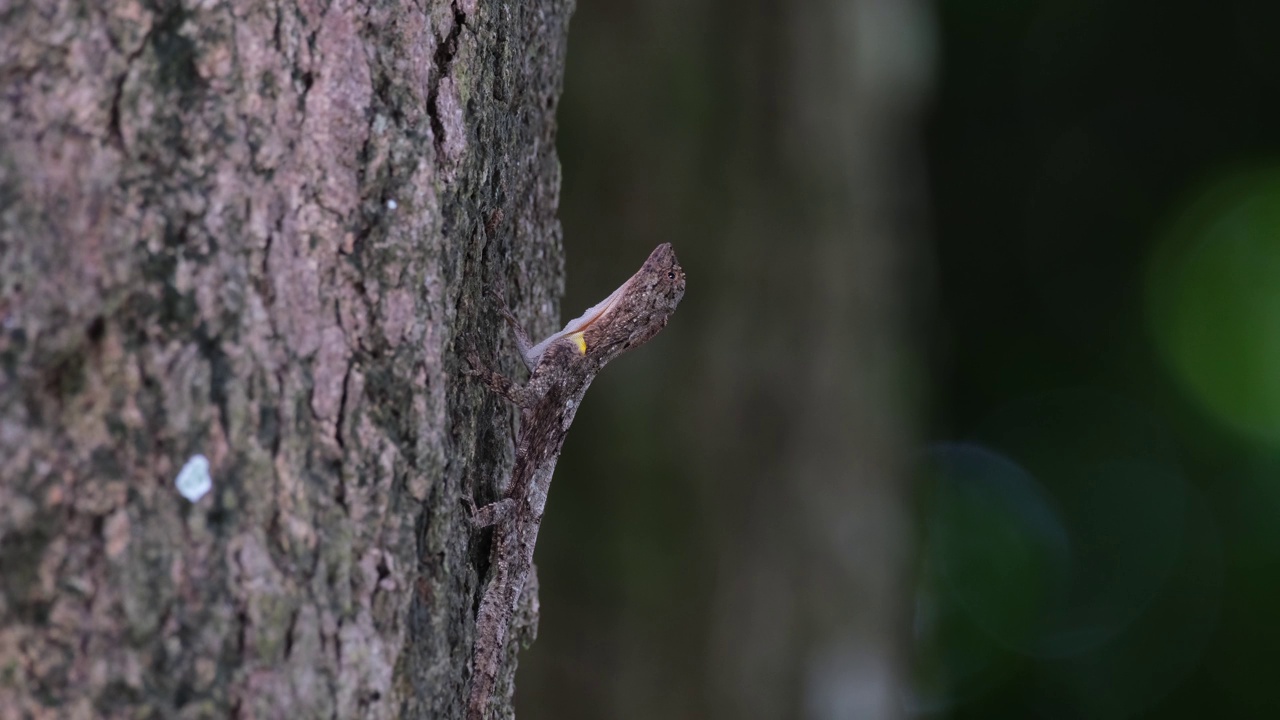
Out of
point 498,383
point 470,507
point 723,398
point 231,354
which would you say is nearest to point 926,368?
point 723,398

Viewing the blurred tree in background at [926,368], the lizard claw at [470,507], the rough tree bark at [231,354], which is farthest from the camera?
the blurred tree in background at [926,368]

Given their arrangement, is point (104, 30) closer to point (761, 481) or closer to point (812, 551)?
point (761, 481)

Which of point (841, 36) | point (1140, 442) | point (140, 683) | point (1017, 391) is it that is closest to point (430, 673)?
point (140, 683)

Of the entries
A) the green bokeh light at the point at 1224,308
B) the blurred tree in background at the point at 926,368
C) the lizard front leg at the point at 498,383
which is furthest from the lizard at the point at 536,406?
the green bokeh light at the point at 1224,308

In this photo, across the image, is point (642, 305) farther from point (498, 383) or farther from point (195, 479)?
point (195, 479)

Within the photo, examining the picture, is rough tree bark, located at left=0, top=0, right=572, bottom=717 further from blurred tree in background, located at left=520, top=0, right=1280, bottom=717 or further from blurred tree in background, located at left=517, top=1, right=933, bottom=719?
blurred tree in background, located at left=520, top=0, right=1280, bottom=717

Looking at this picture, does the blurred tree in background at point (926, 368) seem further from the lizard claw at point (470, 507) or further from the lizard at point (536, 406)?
the lizard claw at point (470, 507)
